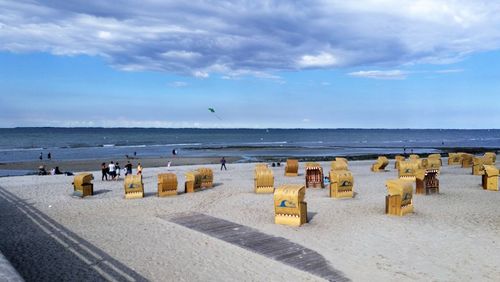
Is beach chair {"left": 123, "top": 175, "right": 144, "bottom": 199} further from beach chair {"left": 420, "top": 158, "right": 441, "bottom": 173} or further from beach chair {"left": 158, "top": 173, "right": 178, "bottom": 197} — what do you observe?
beach chair {"left": 420, "top": 158, "right": 441, "bottom": 173}

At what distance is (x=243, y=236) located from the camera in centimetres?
1433

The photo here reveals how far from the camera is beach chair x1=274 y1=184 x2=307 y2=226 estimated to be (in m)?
15.7

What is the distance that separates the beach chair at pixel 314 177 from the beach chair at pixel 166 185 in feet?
26.0

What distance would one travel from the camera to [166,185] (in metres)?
22.8

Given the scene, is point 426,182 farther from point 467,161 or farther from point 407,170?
point 467,161

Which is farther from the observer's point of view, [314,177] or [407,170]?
[407,170]

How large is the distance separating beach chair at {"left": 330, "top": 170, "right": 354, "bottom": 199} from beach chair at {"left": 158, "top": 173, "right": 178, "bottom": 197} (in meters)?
8.48

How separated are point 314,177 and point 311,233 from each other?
10899 mm

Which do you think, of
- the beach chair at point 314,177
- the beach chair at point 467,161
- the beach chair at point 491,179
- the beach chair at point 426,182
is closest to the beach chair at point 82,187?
the beach chair at point 314,177

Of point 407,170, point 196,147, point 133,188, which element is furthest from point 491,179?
point 196,147

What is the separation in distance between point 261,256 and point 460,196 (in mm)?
14771

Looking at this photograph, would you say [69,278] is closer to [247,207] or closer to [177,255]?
[177,255]

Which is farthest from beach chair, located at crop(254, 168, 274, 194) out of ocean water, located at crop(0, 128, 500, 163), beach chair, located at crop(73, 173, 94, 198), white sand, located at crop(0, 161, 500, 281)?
ocean water, located at crop(0, 128, 500, 163)

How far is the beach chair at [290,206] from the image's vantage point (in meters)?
15.7
